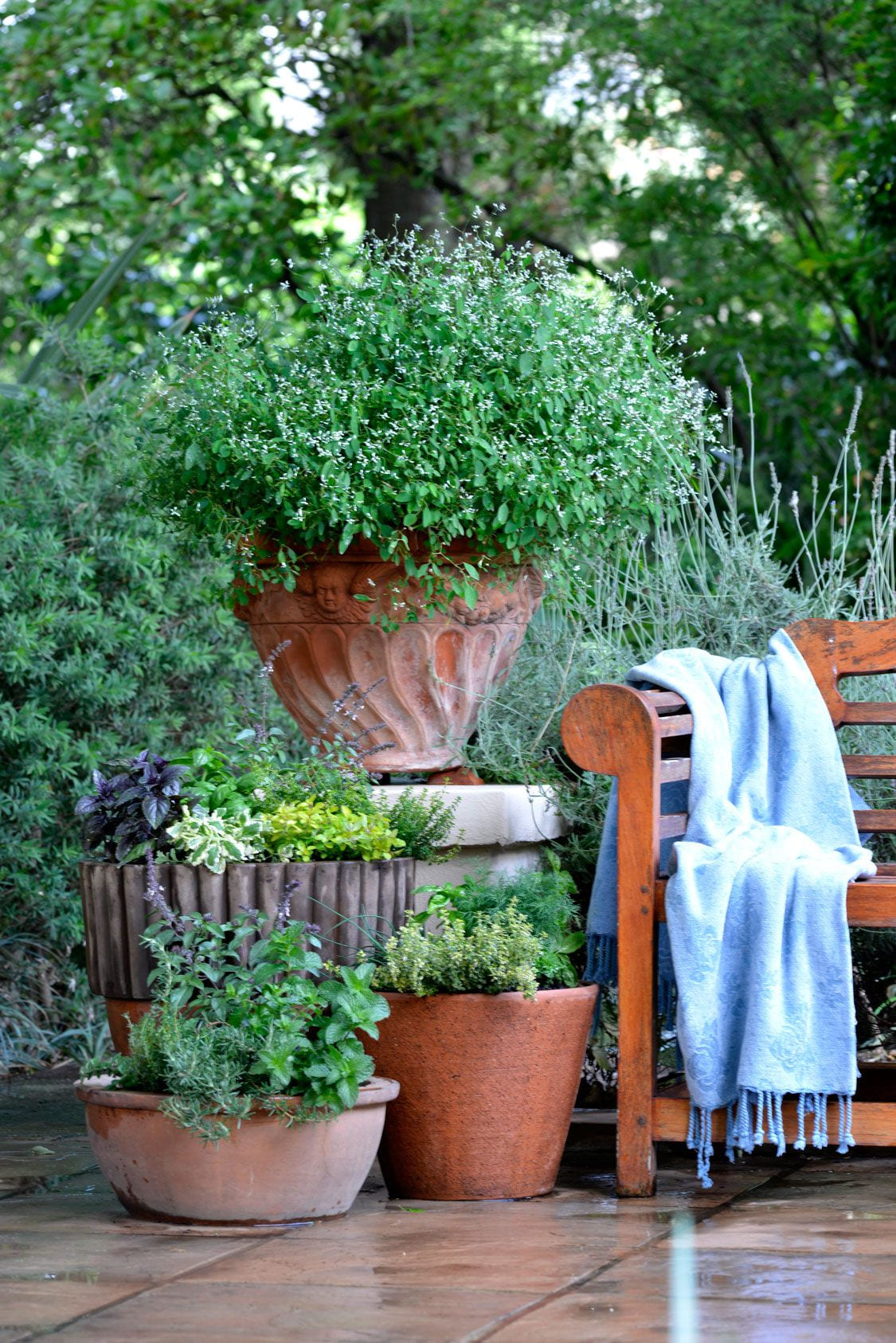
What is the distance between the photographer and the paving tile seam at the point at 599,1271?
2.06 metres

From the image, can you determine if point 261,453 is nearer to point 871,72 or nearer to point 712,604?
point 712,604

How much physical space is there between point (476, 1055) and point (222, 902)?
52 cm

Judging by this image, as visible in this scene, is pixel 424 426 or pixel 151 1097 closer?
pixel 151 1097

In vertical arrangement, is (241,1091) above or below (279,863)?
below

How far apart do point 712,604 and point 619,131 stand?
5765 millimetres

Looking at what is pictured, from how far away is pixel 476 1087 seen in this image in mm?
2828

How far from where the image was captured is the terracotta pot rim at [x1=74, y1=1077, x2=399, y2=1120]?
2.61 metres

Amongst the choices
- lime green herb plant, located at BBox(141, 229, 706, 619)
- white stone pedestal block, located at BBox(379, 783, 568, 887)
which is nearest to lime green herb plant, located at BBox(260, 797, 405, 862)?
white stone pedestal block, located at BBox(379, 783, 568, 887)

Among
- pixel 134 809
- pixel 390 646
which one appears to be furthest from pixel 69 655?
pixel 134 809

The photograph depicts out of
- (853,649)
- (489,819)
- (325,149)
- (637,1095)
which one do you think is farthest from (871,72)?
(637,1095)

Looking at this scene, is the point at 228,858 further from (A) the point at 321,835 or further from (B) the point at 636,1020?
(B) the point at 636,1020

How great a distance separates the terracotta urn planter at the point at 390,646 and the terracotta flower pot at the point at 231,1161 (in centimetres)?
→ 91

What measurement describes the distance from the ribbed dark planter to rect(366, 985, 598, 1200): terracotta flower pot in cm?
19

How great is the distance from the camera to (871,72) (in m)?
6.76
